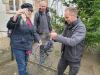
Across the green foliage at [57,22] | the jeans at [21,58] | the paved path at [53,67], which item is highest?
the green foliage at [57,22]

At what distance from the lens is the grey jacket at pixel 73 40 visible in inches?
166

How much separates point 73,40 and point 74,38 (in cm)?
4

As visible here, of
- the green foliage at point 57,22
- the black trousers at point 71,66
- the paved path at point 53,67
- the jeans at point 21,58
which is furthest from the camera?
the green foliage at point 57,22

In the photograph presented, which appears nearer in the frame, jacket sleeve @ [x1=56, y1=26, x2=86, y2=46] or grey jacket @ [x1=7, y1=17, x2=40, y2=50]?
jacket sleeve @ [x1=56, y1=26, x2=86, y2=46]

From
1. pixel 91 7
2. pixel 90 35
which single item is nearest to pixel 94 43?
pixel 90 35

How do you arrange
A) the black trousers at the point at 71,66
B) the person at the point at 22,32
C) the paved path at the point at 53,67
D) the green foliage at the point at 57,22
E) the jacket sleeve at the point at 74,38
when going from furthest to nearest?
1. the green foliage at the point at 57,22
2. the paved path at the point at 53,67
3. the person at the point at 22,32
4. the black trousers at the point at 71,66
5. the jacket sleeve at the point at 74,38

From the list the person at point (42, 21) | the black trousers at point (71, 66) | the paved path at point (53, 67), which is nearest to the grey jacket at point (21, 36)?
the black trousers at point (71, 66)

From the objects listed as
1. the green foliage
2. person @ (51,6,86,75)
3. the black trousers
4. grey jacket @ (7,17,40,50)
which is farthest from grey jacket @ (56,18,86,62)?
the green foliage

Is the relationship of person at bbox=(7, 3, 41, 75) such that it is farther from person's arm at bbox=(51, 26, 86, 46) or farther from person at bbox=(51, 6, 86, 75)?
A: person's arm at bbox=(51, 26, 86, 46)

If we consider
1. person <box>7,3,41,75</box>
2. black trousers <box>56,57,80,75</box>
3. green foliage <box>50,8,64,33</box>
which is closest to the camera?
black trousers <box>56,57,80,75</box>

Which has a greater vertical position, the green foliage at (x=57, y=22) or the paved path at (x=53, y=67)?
the green foliage at (x=57, y=22)

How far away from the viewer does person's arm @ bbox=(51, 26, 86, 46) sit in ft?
13.7

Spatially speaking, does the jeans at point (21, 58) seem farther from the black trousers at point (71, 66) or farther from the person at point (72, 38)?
the person at point (72, 38)

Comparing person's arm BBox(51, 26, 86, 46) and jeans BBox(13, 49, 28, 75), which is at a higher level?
person's arm BBox(51, 26, 86, 46)
